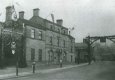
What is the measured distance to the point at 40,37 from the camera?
48562mm

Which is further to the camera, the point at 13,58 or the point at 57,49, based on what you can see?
the point at 57,49

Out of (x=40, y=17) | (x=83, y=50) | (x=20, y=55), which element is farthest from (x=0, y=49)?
(x=83, y=50)

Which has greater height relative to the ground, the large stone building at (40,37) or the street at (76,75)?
the large stone building at (40,37)

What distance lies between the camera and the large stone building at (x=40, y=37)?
42.5 meters

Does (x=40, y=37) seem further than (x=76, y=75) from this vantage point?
Yes

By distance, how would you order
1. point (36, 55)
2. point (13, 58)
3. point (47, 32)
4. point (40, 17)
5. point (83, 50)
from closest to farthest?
point (13, 58) → point (36, 55) → point (47, 32) → point (40, 17) → point (83, 50)

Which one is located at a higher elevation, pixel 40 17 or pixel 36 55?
pixel 40 17

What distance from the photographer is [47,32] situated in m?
51.3

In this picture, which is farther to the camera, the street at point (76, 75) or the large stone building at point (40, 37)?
the large stone building at point (40, 37)

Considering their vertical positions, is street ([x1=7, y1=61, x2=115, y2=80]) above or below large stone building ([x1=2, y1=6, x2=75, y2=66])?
below

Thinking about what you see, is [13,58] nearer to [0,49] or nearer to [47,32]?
[0,49]

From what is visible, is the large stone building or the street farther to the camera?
the large stone building

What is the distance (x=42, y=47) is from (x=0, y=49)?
475 inches

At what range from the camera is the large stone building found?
42531mm
